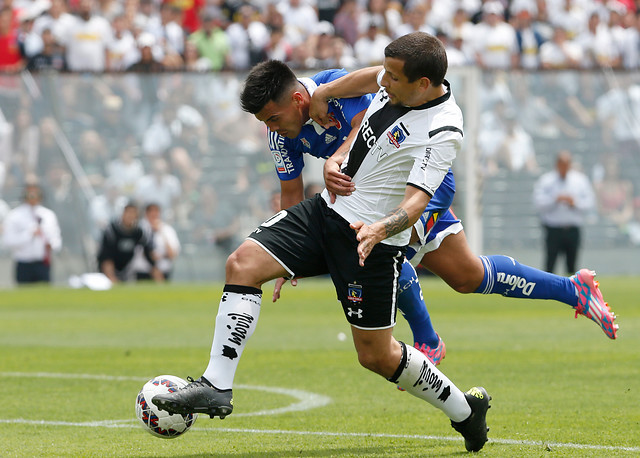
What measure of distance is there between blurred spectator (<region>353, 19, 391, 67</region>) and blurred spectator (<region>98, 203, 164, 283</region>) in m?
5.39

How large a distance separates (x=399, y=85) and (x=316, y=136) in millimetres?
1151

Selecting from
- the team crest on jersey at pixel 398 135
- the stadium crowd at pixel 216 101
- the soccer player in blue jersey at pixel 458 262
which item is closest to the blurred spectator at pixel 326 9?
the stadium crowd at pixel 216 101

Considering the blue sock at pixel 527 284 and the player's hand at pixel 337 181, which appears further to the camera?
the blue sock at pixel 527 284

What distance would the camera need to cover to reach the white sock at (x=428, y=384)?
241 inches

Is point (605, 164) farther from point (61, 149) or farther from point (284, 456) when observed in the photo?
point (284, 456)

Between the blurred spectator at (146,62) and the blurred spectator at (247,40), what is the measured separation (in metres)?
1.55

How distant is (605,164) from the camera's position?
76.2 ft

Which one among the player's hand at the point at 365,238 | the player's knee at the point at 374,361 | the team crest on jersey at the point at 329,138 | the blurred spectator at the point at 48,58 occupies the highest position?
the team crest on jersey at the point at 329,138

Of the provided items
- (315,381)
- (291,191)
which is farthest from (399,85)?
(315,381)

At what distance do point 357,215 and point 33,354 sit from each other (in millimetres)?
6171

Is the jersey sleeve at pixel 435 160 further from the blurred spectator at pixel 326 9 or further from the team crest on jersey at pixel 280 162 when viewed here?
the blurred spectator at pixel 326 9

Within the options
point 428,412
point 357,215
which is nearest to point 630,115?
point 428,412

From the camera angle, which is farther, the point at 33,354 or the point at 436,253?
the point at 33,354

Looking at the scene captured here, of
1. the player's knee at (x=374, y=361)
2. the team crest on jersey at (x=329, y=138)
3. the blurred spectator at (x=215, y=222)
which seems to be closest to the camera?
the player's knee at (x=374, y=361)
